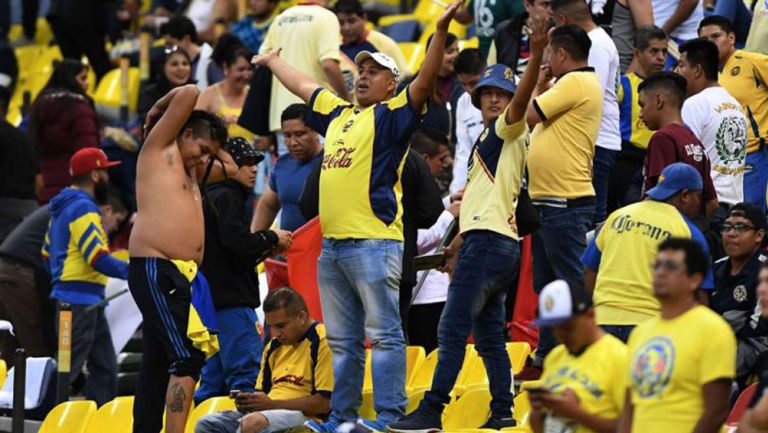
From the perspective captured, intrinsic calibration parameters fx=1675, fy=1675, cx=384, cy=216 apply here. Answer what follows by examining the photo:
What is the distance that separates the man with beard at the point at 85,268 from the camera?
467 inches

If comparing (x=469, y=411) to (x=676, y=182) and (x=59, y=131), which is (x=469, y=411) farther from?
(x=59, y=131)

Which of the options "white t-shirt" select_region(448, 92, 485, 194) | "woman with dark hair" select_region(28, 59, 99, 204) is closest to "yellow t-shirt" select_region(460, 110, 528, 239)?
"white t-shirt" select_region(448, 92, 485, 194)

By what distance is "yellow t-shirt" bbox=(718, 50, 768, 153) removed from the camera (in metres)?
11.2

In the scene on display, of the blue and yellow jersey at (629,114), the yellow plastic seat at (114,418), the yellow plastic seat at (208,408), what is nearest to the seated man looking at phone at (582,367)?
the yellow plastic seat at (208,408)

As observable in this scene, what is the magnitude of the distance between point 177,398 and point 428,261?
77.1 inches

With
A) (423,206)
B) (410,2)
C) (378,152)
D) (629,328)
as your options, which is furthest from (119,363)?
(410,2)

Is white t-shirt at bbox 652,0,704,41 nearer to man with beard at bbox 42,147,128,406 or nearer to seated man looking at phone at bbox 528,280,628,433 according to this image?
man with beard at bbox 42,147,128,406

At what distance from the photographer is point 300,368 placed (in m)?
9.27

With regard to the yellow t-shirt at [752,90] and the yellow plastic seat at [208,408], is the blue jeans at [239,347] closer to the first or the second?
the yellow plastic seat at [208,408]

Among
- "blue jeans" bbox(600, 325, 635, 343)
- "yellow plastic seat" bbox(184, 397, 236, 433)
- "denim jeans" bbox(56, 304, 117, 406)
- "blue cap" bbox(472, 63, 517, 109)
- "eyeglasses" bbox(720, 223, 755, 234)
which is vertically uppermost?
"blue cap" bbox(472, 63, 517, 109)

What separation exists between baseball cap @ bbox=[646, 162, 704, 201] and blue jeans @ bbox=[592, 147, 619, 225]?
238cm

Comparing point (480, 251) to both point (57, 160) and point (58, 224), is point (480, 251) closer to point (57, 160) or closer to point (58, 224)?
point (58, 224)

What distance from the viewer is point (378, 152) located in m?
8.89

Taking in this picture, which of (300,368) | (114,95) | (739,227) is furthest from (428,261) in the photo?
(114,95)
